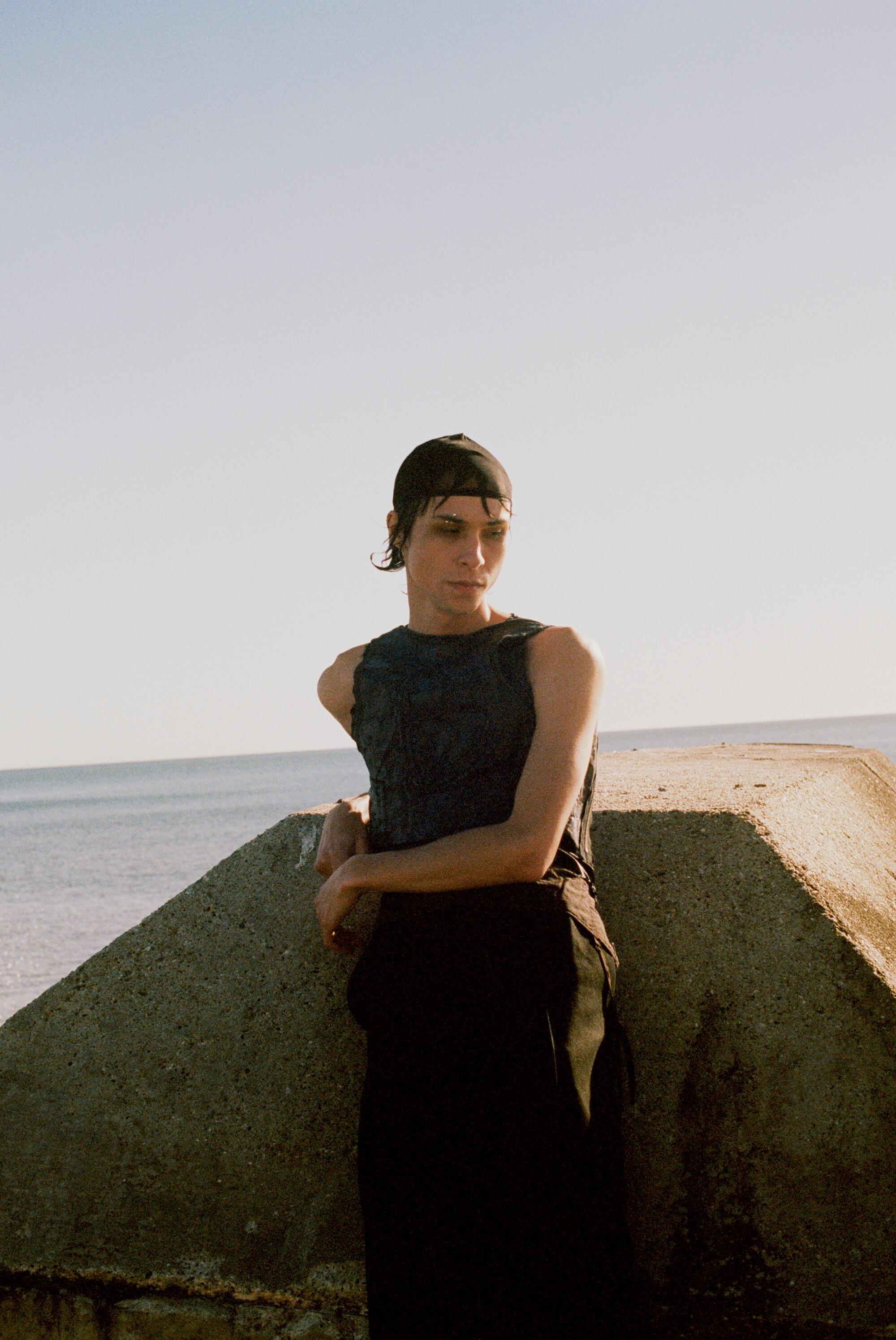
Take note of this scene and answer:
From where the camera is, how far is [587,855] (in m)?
2.49

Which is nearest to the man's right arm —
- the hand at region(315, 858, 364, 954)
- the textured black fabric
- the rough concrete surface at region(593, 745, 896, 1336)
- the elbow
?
the hand at region(315, 858, 364, 954)

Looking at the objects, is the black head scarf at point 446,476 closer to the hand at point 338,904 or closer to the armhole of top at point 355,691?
the armhole of top at point 355,691

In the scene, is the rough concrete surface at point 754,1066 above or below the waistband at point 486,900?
below

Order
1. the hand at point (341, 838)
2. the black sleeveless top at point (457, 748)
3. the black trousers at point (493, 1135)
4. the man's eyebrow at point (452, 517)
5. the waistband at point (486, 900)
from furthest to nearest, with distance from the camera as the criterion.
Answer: the hand at point (341, 838), the man's eyebrow at point (452, 517), the black sleeveless top at point (457, 748), the waistband at point (486, 900), the black trousers at point (493, 1135)

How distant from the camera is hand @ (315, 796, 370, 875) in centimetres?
263

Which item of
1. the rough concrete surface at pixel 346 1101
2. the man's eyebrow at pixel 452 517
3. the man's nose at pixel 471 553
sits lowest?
the rough concrete surface at pixel 346 1101

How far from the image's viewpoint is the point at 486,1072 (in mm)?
2111

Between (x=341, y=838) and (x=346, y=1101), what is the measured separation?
69 cm

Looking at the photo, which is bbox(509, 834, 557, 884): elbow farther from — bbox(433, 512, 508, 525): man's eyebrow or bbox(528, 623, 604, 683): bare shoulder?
bbox(433, 512, 508, 525): man's eyebrow

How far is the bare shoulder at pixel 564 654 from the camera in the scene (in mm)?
2242

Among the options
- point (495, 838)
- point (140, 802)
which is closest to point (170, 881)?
point (495, 838)

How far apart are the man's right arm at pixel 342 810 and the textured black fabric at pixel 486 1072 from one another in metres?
0.20

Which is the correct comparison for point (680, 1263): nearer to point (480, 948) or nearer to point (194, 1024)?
point (480, 948)

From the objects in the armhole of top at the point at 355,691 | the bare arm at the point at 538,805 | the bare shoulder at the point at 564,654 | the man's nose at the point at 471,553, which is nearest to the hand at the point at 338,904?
the bare arm at the point at 538,805
